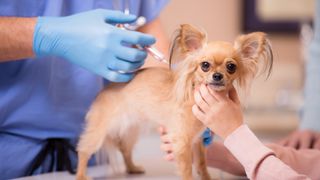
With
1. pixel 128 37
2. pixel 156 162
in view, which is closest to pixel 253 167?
pixel 128 37

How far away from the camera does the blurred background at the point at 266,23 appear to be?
302cm

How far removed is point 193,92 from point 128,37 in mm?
213

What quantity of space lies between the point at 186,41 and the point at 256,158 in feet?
1.00

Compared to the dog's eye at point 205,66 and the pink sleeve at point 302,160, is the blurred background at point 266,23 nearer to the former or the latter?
the pink sleeve at point 302,160

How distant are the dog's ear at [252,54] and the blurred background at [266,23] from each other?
1.93m

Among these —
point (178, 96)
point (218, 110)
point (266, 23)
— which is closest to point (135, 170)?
point (178, 96)

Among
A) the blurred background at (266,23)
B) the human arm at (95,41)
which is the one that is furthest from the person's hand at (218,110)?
the blurred background at (266,23)

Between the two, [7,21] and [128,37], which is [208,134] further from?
[7,21]

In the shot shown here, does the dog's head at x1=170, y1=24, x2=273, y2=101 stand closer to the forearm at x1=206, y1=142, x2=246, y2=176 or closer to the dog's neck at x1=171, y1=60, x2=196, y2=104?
the dog's neck at x1=171, y1=60, x2=196, y2=104

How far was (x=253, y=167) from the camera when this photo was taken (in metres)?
0.95

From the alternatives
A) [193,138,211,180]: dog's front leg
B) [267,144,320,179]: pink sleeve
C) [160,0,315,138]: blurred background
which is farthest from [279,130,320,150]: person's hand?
[160,0,315,138]: blurred background

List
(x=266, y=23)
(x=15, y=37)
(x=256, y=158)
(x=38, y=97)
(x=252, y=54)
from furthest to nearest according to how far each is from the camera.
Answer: (x=266, y=23)
(x=38, y=97)
(x=15, y=37)
(x=252, y=54)
(x=256, y=158)

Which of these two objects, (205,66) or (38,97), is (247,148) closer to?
(205,66)

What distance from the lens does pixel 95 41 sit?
1.18m
